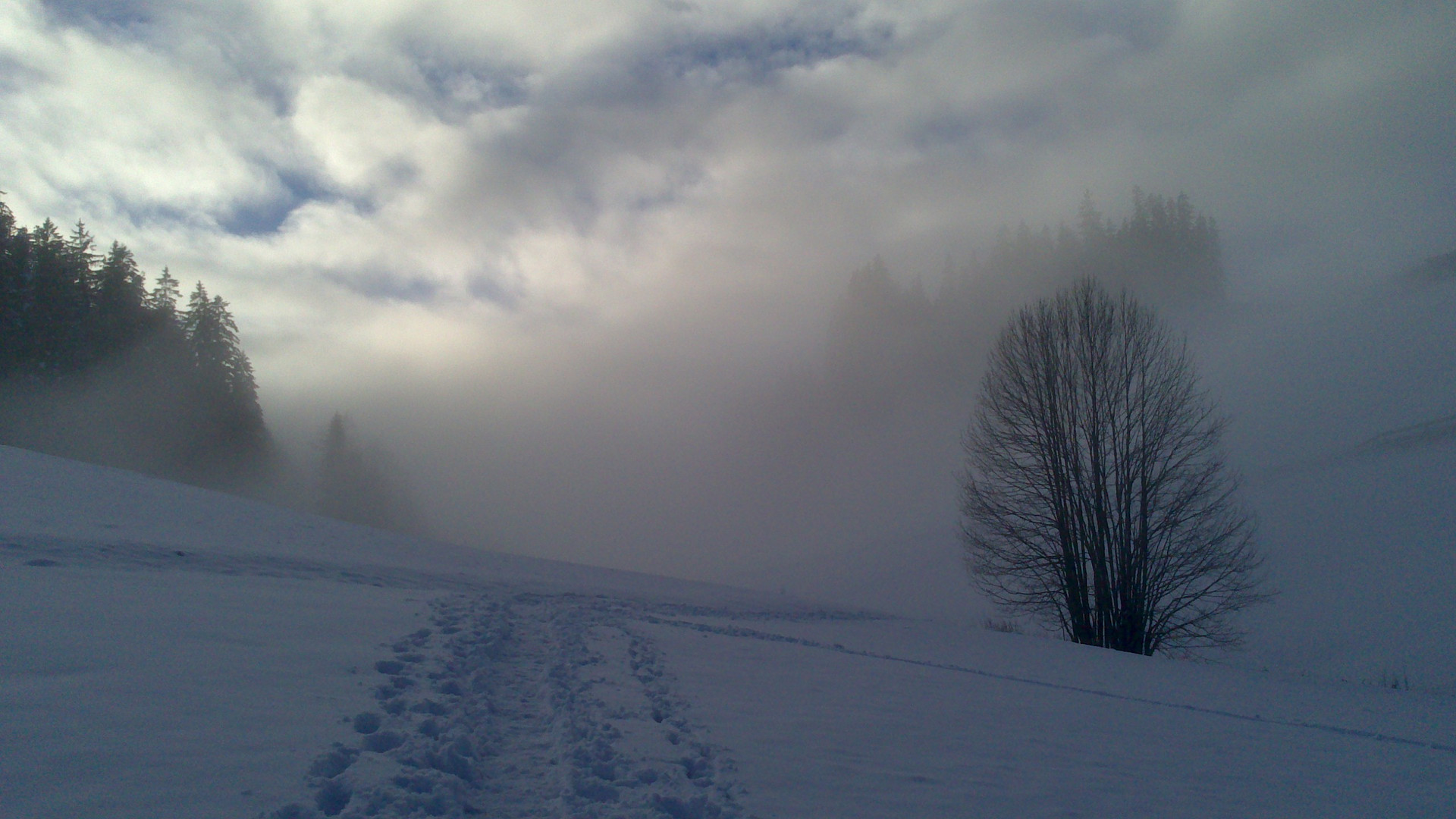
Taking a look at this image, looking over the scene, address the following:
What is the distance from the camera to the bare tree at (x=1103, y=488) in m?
19.8

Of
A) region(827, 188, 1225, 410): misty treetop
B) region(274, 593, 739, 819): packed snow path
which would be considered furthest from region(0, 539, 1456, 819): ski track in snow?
region(827, 188, 1225, 410): misty treetop

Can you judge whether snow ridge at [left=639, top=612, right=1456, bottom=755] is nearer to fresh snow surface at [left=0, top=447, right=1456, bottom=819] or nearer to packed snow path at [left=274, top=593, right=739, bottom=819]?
fresh snow surface at [left=0, top=447, right=1456, bottom=819]

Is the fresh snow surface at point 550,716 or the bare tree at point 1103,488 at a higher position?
the bare tree at point 1103,488

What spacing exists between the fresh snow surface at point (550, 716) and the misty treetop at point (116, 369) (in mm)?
29207

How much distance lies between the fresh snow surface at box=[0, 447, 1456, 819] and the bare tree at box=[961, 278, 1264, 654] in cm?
650

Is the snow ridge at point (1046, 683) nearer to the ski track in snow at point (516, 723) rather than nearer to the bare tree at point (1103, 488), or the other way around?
the ski track in snow at point (516, 723)

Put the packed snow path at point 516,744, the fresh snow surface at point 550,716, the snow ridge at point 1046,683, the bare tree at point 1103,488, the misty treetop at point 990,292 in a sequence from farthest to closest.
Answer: the misty treetop at point 990,292
the bare tree at point 1103,488
the snow ridge at point 1046,683
the packed snow path at point 516,744
the fresh snow surface at point 550,716

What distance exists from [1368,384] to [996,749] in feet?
180

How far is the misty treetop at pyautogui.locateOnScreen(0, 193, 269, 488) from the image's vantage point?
33812mm

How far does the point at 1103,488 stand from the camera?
20.5m

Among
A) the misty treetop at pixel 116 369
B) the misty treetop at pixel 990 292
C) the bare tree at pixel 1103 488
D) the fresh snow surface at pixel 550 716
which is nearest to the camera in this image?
the fresh snow surface at pixel 550 716

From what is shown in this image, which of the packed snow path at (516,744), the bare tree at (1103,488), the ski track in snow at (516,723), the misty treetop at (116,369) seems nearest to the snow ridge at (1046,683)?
the ski track in snow at (516,723)

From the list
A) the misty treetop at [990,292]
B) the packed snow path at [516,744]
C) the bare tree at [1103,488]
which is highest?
the misty treetop at [990,292]

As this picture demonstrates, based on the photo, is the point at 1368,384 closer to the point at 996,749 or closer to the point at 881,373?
the point at 881,373
